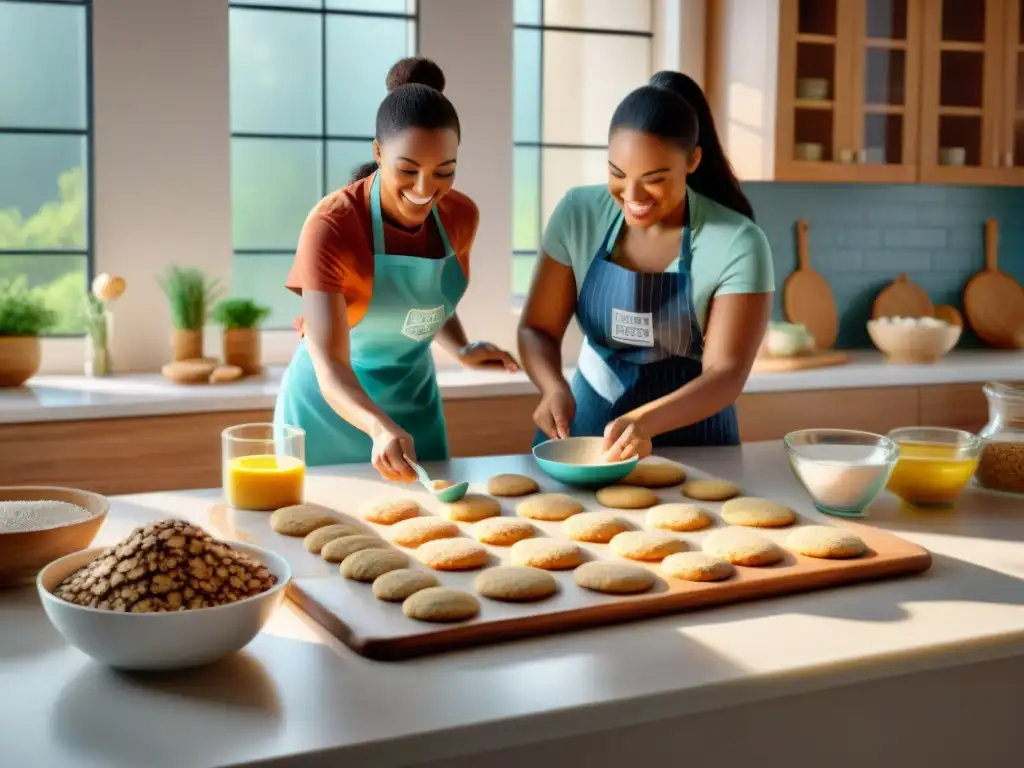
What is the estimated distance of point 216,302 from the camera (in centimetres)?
362

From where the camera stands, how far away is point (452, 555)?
1.41m

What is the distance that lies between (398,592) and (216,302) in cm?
251

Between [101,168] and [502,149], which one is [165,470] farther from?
[502,149]

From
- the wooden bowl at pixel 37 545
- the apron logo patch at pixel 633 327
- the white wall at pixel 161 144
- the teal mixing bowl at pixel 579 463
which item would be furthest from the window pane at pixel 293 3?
the wooden bowl at pixel 37 545

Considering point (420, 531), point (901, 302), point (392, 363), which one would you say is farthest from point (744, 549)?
point (901, 302)

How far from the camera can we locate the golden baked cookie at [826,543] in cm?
146

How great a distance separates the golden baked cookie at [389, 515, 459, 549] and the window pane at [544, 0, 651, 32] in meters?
2.89

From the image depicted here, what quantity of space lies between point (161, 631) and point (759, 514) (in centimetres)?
87

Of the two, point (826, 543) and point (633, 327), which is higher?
point (633, 327)

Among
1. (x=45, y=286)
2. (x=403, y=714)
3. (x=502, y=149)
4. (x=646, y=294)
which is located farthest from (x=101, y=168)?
(x=403, y=714)

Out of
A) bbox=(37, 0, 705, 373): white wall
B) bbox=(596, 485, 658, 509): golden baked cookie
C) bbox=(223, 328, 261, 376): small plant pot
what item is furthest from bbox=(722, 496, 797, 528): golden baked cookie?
bbox=(37, 0, 705, 373): white wall

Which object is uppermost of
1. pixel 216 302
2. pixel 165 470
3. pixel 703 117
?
pixel 703 117

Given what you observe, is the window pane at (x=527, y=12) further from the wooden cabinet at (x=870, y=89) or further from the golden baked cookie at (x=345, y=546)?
the golden baked cookie at (x=345, y=546)

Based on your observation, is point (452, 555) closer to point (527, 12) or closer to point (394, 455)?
point (394, 455)
